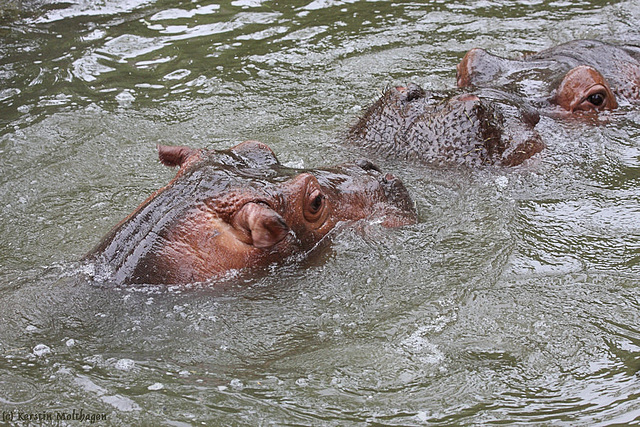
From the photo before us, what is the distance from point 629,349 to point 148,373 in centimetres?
239

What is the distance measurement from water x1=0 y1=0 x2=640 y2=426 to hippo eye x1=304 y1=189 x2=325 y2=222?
0.89 ft

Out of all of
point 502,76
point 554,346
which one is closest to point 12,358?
point 554,346

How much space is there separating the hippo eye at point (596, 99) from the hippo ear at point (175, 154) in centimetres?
347

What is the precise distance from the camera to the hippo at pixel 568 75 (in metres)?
6.23

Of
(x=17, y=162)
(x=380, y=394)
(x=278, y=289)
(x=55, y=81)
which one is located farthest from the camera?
(x=55, y=81)

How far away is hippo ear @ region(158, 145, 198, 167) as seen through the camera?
15.7 feet

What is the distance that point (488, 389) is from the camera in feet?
11.5

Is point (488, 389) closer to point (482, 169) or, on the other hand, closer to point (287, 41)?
point (482, 169)

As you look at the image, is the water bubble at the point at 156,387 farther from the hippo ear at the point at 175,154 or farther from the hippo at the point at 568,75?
the hippo at the point at 568,75

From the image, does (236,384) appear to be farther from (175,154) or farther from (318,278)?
(175,154)

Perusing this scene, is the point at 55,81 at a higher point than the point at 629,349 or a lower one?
higher

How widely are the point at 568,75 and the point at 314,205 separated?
306 cm

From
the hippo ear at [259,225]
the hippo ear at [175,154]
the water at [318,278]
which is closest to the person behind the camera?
the water at [318,278]

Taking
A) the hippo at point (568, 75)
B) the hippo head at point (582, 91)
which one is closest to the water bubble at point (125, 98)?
the hippo at point (568, 75)
